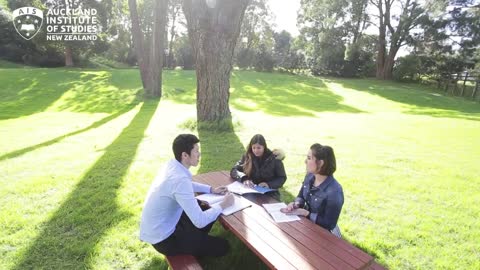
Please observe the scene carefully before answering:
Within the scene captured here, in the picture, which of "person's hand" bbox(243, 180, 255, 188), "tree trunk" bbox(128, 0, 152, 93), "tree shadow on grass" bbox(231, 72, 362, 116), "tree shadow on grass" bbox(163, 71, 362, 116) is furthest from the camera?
"tree trunk" bbox(128, 0, 152, 93)

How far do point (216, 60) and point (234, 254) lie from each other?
635 centimetres

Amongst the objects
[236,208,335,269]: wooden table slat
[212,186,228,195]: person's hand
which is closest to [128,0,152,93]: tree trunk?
[212,186,228,195]: person's hand

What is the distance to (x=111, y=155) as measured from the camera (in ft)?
25.5

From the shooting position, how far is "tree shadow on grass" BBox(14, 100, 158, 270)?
12.2ft

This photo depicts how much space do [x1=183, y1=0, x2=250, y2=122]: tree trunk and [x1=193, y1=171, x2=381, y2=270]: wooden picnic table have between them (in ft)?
→ 20.7

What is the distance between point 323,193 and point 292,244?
81cm

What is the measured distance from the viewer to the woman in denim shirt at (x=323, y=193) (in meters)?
3.23

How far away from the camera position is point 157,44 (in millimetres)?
17484

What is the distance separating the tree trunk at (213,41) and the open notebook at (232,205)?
5880 millimetres

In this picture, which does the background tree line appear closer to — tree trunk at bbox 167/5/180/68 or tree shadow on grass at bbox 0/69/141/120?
tree trunk at bbox 167/5/180/68

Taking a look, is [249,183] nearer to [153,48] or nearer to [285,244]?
[285,244]

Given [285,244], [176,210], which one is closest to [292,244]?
[285,244]

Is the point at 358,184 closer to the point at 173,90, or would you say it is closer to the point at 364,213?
the point at 364,213

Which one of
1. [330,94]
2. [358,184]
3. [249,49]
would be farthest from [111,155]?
[249,49]
